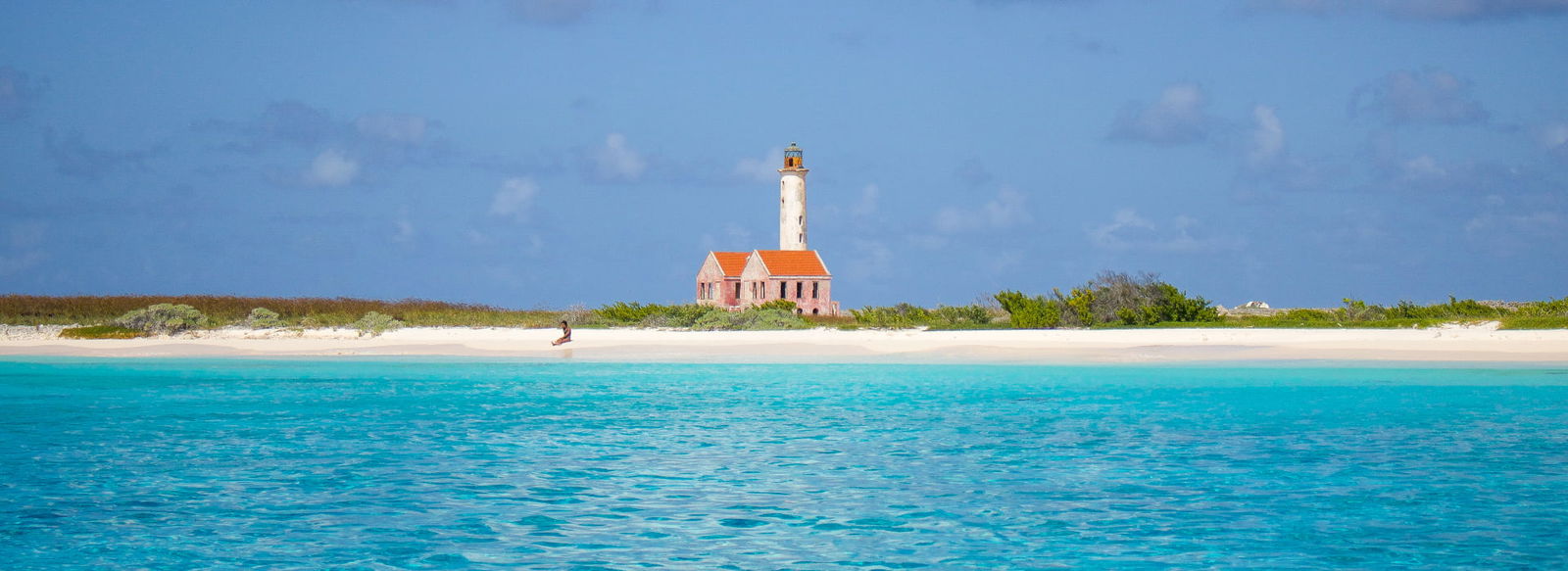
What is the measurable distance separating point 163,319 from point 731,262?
24.8 m

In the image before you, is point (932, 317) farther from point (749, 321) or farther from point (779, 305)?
point (779, 305)

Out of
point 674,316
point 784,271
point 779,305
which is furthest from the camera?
point 784,271

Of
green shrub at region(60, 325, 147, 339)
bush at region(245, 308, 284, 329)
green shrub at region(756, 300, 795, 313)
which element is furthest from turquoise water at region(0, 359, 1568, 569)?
green shrub at region(756, 300, 795, 313)

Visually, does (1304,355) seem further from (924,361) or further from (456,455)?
(456,455)

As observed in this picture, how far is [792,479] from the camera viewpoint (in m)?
11.1

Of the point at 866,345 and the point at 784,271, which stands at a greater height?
the point at 784,271

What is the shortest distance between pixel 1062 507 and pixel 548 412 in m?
9.22

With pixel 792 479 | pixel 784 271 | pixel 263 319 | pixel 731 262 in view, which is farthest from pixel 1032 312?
pixel 792 479

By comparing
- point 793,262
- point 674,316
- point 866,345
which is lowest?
point 866,345

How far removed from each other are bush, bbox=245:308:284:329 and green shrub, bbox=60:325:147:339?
126 inches

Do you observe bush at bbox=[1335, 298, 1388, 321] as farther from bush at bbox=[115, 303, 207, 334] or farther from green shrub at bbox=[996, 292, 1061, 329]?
bush at bbox=[115, 303, 207, 334]

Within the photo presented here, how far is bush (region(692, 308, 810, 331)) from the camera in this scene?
1553 inches

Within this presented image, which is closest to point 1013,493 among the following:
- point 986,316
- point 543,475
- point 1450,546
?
point 1450,546

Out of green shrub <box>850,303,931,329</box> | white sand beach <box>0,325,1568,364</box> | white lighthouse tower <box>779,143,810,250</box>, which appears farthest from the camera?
white lighthouse tower <box>779,143,810,250</box>
